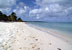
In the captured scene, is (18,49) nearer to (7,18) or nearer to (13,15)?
(13,15)

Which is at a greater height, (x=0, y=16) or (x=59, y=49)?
(x=0, y=16)

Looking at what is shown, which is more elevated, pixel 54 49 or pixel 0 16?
pixel 0 16

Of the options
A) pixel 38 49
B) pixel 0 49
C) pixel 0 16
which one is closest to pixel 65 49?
pixel 38 49

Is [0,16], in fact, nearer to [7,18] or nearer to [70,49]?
[7,18]

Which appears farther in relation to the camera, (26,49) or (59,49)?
(59,49)

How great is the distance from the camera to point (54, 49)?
122 inches

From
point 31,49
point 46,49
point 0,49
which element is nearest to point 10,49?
point 0,49

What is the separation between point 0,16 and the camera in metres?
50.8

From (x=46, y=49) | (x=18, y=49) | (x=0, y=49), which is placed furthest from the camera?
(x=46, y=49)

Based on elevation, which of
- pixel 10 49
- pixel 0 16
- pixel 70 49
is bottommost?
pixel 70 49

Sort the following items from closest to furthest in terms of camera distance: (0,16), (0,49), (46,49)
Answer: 1. (0,49)
2. (46,49)
3. (0,16)

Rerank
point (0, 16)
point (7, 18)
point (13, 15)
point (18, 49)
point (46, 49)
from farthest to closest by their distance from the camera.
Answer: point (7, 18) < point (13, 15) < point (0, 16) < point (46, 49) < point (18, 49)

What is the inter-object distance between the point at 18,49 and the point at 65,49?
7.17 feet

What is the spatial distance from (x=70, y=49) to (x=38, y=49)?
1.59m
